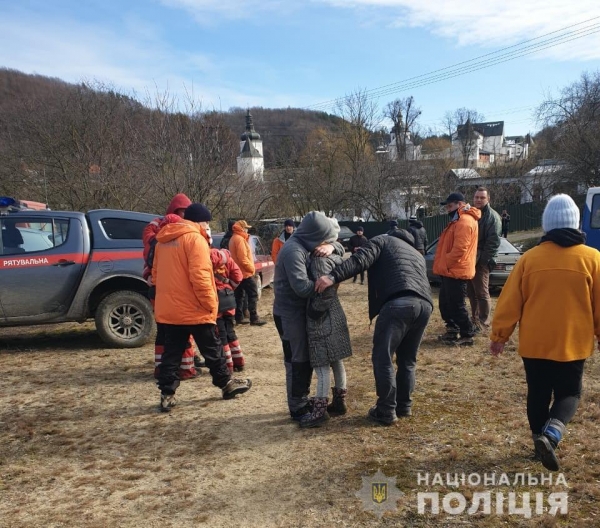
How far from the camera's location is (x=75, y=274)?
6.69 m

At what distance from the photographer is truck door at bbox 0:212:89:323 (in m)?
6.47

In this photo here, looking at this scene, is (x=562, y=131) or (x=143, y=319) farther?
(x=562, y=131)

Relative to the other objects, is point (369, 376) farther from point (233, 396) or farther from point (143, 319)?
point (143, 319)

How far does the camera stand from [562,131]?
31.7 meters

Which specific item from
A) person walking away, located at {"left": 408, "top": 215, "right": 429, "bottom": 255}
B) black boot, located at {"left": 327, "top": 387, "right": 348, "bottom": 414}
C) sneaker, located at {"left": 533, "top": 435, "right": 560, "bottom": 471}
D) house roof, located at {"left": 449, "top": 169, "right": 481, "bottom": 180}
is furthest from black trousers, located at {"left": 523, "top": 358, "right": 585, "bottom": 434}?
house roof, located at {"left": 449, "top": 169, "right": 481, "bottom": 180}

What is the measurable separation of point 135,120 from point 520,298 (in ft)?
53.1

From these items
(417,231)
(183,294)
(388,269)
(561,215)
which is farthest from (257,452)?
(417,231)

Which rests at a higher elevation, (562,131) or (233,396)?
(562,131)

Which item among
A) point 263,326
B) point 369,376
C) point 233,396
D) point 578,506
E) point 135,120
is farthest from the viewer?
point 135,120

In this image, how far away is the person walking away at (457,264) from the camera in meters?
6.46

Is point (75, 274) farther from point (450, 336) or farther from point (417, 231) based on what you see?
point (417, 231)

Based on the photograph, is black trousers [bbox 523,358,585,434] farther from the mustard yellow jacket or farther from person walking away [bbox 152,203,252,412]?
person walking away [bbox 152,203,252,412]

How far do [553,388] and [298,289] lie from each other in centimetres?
192

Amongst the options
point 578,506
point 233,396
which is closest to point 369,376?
point 233,396
